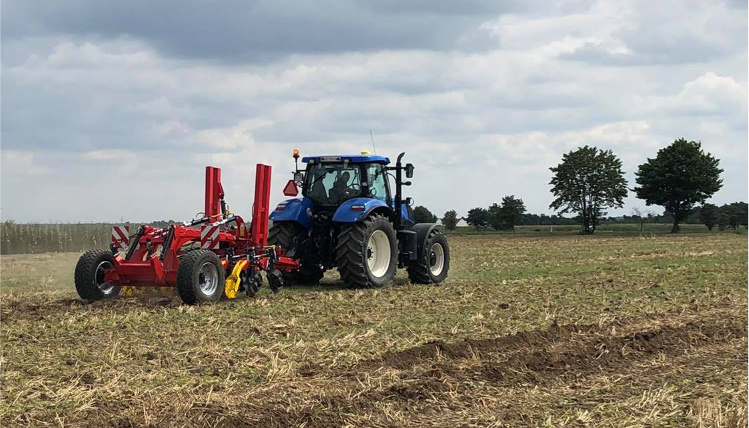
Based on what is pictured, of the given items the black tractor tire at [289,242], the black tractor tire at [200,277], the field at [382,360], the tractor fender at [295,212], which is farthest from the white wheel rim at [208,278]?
the tractor fender at [295,212]

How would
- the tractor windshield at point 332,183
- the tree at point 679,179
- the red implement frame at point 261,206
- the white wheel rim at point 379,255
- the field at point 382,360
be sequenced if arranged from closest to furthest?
1. the field at point 382,360
2. the red implement frame at point 261,206
3. the white wheel rim at point 379,255
4. the tractor windshield at point 332,183
5. the tree at point 679,179

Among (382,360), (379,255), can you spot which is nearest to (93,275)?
(379,255)

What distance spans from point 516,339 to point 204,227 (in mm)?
4942

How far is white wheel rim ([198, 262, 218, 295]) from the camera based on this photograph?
9.87 m

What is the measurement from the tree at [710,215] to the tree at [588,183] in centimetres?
696

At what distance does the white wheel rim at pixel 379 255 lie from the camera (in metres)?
12.3

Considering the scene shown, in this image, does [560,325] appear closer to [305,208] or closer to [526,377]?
[526,377]

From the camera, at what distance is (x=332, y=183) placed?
41.2ft

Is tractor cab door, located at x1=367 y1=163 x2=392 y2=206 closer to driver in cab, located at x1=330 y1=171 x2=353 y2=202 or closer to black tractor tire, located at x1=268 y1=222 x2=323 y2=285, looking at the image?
driver in cab, located at x1=330 y1=171 x2=353 y2=202

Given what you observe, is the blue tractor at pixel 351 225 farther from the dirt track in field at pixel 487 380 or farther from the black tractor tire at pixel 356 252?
the dirt track in field at pixel 487 380

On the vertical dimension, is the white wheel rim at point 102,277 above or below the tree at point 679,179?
below

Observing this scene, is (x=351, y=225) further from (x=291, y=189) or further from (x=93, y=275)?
(x=93, y=275)

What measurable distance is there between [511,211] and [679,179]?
1210 cm

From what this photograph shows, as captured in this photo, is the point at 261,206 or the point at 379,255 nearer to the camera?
the point at 261,206
